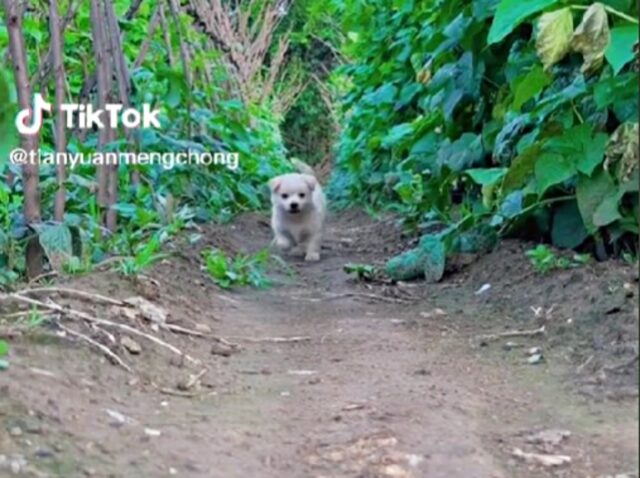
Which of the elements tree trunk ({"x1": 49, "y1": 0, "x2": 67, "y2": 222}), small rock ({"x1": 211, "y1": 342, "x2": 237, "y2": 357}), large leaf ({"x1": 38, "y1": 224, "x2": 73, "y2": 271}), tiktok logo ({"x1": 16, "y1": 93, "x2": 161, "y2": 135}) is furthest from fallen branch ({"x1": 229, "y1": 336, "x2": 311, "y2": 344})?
tiktok logo ({"x1": 16, "y1": 93, "x2": 161, "y2": 135})

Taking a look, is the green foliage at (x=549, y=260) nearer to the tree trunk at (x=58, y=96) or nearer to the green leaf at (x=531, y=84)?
the green leaf at (x=531, y=84)

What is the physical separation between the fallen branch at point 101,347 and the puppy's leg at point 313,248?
12.0ft

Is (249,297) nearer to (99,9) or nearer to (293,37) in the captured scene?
(99,9)

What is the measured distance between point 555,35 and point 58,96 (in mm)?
1825

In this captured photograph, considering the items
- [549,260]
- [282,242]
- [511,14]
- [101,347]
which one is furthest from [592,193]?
[282,242]

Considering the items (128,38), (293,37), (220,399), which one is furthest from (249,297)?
(293,37)

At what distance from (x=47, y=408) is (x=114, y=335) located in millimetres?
705

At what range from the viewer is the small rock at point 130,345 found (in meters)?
2.96

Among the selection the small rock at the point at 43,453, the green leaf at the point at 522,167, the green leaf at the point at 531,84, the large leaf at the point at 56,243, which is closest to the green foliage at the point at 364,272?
the green leaf at the point at 522,167

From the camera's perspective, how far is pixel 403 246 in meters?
6.50

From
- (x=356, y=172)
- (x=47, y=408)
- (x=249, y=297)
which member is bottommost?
(x=356, y=172)

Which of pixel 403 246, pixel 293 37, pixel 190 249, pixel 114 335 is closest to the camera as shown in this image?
pixel 114 335

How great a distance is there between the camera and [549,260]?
4102 millimetres

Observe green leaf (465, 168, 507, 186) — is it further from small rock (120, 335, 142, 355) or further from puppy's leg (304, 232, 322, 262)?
puppy's leg (304, 232, 322, 262)
